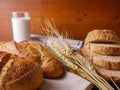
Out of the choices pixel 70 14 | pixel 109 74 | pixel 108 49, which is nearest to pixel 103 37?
pixel 108 49

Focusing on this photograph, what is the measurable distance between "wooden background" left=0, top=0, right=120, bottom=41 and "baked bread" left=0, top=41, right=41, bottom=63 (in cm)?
68

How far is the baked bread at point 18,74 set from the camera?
0.55m

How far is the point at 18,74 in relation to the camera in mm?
554

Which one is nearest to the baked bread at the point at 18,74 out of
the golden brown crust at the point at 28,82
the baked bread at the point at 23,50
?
the golden brown crust at the point at 28,82

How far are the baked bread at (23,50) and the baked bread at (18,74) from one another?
0.11 metres

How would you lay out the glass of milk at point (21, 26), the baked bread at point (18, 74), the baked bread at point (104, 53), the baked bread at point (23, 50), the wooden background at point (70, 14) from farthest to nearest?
the wooden background at point (70, 14) → the glass of milk at point (21, 26) → the baked bread at point (104, 53) → the baked bread at point (23, 50) → the baked bread at point (18, 74)

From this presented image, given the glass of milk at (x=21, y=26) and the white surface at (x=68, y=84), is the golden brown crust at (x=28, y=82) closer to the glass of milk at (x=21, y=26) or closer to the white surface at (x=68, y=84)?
the white surface at (x=68, y=84)

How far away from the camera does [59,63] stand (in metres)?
0.76

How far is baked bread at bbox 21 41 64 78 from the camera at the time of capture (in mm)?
716

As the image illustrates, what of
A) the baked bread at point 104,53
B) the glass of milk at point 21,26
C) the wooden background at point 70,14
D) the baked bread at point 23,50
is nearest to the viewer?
the baked bread at point 23,50

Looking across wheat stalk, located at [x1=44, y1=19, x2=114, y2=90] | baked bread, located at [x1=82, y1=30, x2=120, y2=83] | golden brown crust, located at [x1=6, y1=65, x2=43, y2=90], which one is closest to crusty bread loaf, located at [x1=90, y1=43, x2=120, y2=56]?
baked bread, located at [x1=82, y1=30, x2=120, y2=83]

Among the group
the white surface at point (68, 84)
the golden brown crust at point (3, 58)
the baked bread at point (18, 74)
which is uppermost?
the golden brown crust at point (3, 58)

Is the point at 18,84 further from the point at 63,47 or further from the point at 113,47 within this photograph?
the point at 113,47

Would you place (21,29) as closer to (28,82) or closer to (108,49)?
(108,49)
